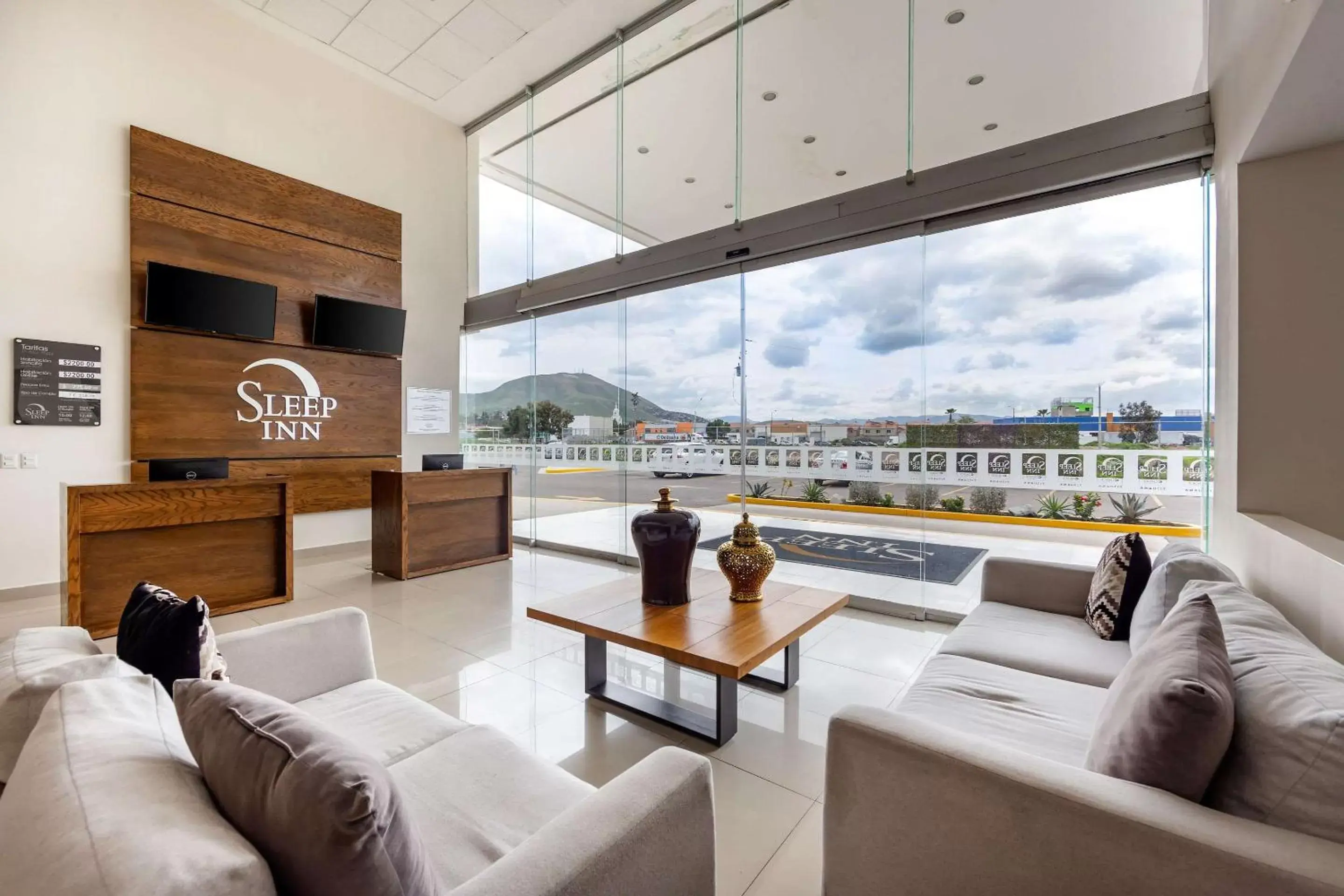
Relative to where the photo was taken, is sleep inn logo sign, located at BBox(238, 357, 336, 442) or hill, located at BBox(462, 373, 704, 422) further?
hill, located at BBox(462, 373, 704, 422)

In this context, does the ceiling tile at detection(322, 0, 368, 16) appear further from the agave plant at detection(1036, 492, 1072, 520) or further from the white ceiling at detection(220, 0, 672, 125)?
the agave plant at detection(1036, 492, 1072, 520)

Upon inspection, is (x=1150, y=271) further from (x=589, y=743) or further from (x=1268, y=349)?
(x=589, y=743)

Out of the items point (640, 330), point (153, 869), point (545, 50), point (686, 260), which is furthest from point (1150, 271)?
point (545, 50)

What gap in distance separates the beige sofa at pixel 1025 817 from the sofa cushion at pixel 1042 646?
22 cm

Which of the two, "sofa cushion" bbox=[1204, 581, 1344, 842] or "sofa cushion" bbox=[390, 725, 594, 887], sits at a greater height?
"sofa cushion" bbox=[1204, 581, 1344, 842]

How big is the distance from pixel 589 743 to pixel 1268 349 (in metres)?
3.40

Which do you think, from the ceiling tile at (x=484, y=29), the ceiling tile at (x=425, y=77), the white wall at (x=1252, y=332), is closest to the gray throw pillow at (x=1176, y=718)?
the white wall at (x=1252, y=332)

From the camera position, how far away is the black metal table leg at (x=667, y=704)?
95.8 inches

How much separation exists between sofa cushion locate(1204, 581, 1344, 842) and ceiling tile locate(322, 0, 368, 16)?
685 cm

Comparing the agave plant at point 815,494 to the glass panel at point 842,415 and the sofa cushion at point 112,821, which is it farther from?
the sofa cushion at point 112,821

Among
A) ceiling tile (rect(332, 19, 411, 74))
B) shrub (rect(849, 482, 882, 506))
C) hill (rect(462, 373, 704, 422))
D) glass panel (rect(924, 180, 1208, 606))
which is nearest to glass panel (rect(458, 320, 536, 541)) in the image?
hill (rect(462, 373, 704, 422))

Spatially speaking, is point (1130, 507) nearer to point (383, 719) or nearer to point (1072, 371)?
point (1072, 371)

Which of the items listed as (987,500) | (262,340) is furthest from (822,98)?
(262,340)

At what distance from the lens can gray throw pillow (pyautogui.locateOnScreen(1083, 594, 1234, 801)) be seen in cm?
107
